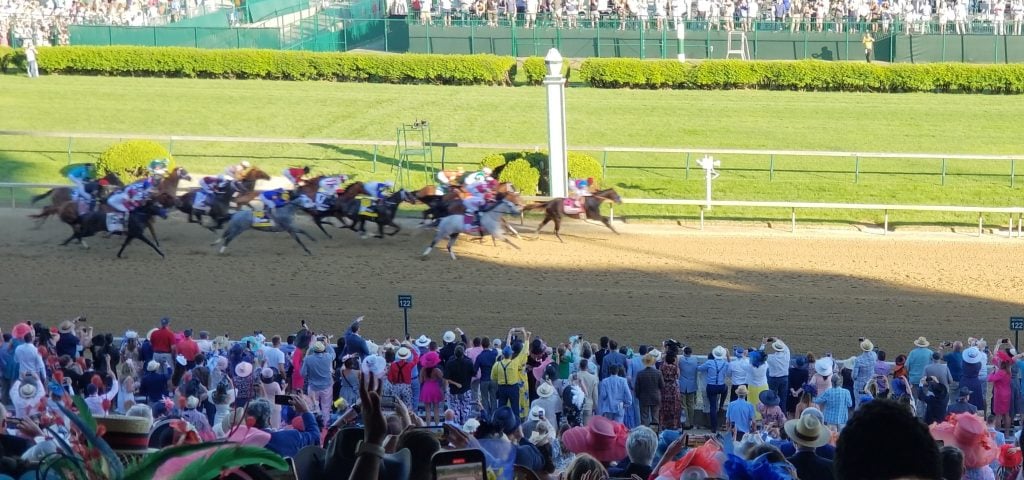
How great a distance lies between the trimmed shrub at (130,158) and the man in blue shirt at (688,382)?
10.4 metres

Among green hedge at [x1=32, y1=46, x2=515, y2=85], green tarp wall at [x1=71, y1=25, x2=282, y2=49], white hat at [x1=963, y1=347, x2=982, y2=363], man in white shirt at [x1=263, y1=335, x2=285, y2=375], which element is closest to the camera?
white hat at [x1=963, y1=347, x2=982, y2=363]

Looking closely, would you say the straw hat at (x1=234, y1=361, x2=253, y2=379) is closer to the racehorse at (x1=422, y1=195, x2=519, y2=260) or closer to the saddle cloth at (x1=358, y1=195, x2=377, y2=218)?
the racehorse at (x1=422, y1=195, x2=519, y2=260)

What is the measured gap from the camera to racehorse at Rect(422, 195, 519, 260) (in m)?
14.2

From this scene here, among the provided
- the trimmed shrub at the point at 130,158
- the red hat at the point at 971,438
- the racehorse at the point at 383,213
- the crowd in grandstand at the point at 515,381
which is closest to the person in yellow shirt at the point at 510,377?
the crowd in grandstand at the point at 515,381

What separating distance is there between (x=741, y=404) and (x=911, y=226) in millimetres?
7995

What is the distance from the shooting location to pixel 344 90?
26344mm

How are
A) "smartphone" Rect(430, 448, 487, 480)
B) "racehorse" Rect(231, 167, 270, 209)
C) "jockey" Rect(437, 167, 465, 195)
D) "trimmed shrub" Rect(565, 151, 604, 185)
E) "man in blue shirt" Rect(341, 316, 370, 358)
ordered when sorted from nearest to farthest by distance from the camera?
"smartphone" Rect(430, 448, 487, 480) → "man in blue shirt" Rect(341, 316, 370, 358) → "racehorse" Rect(231, 167, 270, 209) → "jockey" Rect(437, 167, 465, 195) → "trimmed shrub" Rect(565, 151, 604, 185)

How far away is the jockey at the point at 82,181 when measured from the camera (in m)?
14.7

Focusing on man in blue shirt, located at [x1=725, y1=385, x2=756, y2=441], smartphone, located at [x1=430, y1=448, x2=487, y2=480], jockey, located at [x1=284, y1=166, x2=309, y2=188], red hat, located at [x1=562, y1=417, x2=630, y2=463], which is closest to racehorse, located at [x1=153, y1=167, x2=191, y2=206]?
jockey, located at [x1=284, y1=166, x2=309, y2=188]

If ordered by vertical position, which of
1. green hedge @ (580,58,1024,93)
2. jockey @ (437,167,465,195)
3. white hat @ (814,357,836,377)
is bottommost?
white hat @ (814,357,836,377)

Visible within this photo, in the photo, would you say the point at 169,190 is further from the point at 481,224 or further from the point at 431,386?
the point at 431,386

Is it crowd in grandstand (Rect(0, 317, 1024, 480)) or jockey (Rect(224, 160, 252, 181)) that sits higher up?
jockey (Rect(224, 160, 252, 181))

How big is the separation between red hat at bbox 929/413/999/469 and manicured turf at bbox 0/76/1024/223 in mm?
10585

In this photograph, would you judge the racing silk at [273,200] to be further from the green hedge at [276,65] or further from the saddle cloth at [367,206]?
the green hedge at [276,65]
